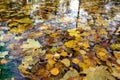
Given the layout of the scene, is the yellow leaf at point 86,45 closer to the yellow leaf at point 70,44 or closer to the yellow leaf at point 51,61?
the yellow leaf at point 70,44

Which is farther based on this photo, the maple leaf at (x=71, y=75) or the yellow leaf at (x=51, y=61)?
the yellow leaf at (x=51, y=61)

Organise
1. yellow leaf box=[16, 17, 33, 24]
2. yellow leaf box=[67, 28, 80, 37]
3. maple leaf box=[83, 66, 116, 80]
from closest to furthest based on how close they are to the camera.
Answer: maple leaf box=[83, 66, 116, 80] → yellow leaf box=[67, 28, 80, 37] → yellow leaf box=[16, 17, 33, 24]

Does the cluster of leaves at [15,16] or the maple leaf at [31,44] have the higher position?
the cluster of leaves at [15,16]

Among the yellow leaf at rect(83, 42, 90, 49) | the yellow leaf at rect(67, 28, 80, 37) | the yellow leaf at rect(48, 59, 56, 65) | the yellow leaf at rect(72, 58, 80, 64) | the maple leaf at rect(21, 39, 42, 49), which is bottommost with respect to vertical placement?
the yellow leaf at rect(72, 58, 80, 64)

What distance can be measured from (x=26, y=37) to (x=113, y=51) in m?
1.17

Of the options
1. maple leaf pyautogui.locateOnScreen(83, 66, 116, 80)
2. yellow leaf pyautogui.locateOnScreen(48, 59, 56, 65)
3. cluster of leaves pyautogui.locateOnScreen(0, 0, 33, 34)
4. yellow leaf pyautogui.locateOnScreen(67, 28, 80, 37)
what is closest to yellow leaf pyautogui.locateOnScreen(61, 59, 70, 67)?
yellow leaf pyautogui.locateOnScreen(48, 59, 56, 65)

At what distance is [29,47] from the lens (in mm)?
2197

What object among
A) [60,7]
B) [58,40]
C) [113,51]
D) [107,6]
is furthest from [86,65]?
[107,6]

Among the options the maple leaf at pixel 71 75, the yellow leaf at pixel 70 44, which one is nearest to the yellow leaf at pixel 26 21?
the yellow leaf at pixel 70 44

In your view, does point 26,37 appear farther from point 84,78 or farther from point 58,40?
point 84,78

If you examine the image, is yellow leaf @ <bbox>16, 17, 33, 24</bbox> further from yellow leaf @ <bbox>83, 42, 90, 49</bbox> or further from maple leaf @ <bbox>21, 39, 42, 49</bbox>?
yellow leaf @ <bbox>83, 42, 90, 49</bbox>

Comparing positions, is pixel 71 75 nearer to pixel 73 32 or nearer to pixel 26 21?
pixel 73 32

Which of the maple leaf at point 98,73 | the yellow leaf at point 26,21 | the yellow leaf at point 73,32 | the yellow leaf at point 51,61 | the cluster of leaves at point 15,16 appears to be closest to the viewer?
the maple leaf at point 98,73

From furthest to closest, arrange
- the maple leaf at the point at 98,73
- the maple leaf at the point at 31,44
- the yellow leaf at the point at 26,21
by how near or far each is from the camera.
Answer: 1. the yellow leaf at the point at 26,21
2. the maple leaf at the point at 31,44
3. the maple leaf at the point at 98,73
